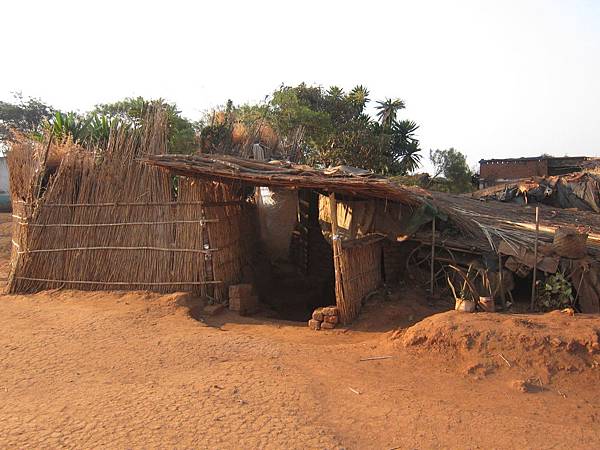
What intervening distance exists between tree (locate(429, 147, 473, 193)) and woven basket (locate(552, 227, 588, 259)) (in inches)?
667

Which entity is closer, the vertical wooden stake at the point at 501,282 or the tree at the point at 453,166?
the vertical wooden stake at the point at 501,282

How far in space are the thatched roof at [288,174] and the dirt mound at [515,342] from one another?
175cm

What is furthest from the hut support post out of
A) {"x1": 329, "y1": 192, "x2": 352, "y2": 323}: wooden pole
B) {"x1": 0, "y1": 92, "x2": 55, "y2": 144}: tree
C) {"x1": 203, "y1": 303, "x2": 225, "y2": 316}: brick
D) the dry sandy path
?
{"x1": 0, "y1": 92, "x2": 55, "y2": 144}: tree

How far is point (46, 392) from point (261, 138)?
22.0 feet

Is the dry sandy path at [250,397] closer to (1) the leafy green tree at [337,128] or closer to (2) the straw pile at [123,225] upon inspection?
(2) the straw pile at [123,225]

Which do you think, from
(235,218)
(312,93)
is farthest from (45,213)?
(312,93)

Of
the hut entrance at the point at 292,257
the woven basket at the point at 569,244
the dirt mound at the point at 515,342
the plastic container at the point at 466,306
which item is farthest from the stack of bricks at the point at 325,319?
the woven basket at the point at 569,244

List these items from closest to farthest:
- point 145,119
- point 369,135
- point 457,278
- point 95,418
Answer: point 95,418 → point 457,278 → point 145,119 → point 369,135

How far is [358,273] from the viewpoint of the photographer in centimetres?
679

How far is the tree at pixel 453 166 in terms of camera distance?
76.2 ft

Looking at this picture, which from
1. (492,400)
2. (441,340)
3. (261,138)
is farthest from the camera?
(261,138)

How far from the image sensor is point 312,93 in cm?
1859

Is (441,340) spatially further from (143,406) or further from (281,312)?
(281,312)

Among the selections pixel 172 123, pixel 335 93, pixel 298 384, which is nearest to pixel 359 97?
pixel 335 93
